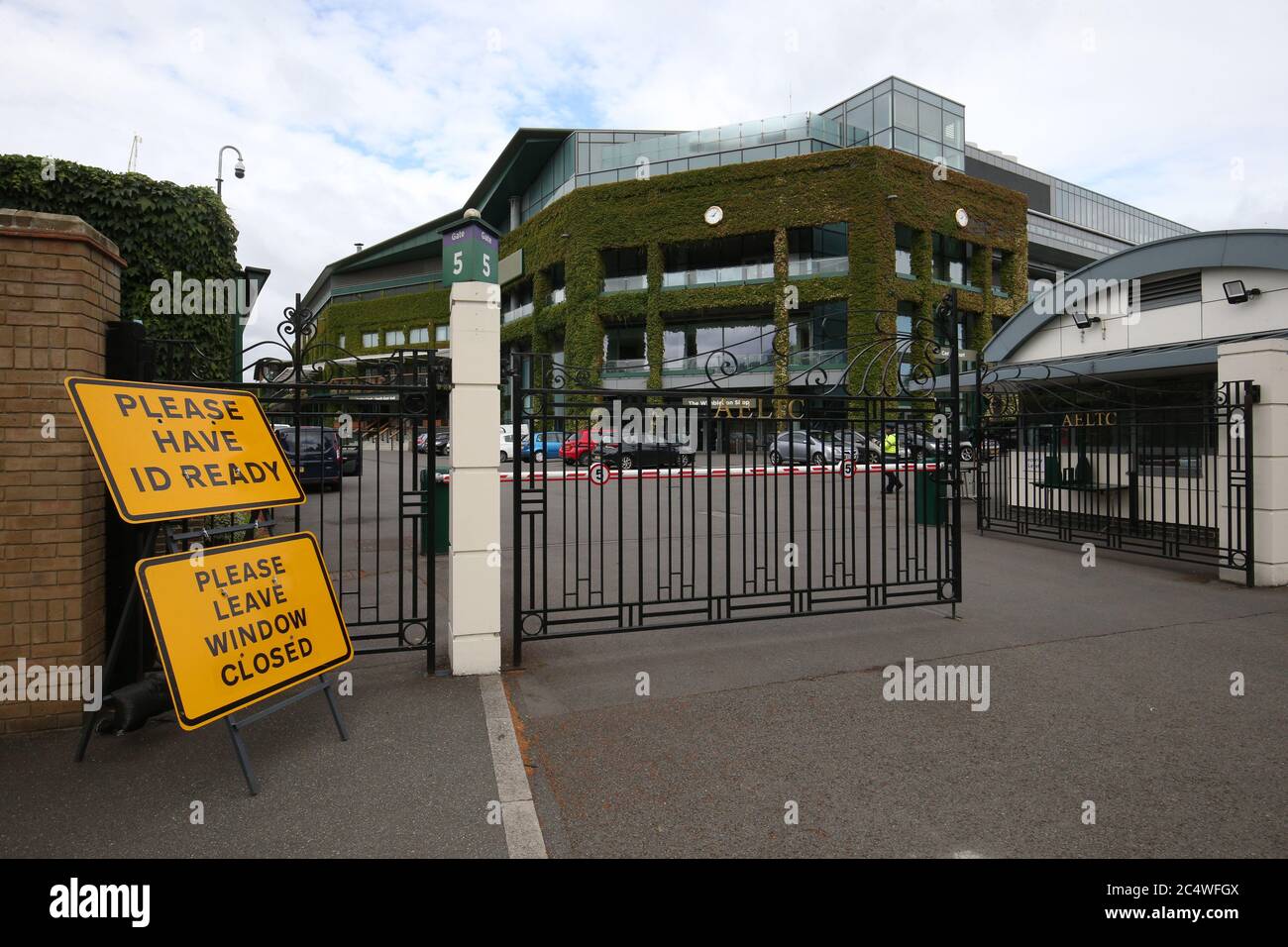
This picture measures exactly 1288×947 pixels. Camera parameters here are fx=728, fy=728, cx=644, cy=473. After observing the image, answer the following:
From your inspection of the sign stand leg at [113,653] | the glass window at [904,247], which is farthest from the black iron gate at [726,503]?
the glass window at [904,247]

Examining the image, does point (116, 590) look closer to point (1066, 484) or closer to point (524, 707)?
point (524, 707)

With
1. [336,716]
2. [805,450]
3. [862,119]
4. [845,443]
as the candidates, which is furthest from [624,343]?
[336,716]

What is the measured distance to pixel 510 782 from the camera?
371cm

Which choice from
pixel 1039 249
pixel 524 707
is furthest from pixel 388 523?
pixel 1039 249

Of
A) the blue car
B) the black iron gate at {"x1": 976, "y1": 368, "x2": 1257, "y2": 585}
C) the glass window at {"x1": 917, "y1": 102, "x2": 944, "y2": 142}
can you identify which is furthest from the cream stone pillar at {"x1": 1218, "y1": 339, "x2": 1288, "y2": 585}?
the glass window at {"x1": 917, "y1": 102, "x2": 944, "y2": 142}

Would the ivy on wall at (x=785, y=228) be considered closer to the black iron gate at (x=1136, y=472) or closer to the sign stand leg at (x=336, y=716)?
the black iron gate at (x=1136, y=472)

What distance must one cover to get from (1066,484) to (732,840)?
35.5ft

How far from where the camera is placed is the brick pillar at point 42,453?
4.08 meters

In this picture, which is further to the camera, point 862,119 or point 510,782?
point 862,119

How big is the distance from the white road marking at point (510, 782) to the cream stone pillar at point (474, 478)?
0.46 meters

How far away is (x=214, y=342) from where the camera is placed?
31.6 feet
